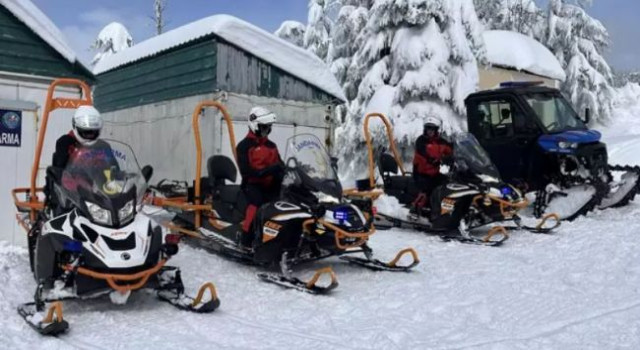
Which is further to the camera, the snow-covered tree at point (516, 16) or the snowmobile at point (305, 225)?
the snow-covered tree at point (516, 16)

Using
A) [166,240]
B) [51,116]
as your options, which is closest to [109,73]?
[51,116]

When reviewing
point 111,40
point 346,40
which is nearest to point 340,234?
point 346,40

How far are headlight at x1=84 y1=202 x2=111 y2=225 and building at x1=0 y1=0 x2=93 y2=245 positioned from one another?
323cm

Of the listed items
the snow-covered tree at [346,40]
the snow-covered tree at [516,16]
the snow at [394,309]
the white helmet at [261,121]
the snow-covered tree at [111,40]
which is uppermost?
the snow-covered tree at [516,16]

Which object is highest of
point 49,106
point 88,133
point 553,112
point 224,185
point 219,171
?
point 553,112

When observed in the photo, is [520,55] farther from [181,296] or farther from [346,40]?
[181,296]

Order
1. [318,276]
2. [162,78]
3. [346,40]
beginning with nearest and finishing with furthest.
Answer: [318,276]
[162,78]
[346,40]

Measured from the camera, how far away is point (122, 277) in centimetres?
451

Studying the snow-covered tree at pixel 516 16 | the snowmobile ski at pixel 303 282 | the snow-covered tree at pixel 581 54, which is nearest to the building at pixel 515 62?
the snow-covered tree at pixel 581 54

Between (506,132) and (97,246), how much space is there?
732 centimetres

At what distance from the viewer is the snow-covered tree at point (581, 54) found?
85.4 ft

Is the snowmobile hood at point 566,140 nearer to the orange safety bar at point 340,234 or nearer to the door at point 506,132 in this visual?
the door at point 506,132

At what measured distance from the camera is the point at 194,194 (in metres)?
7.34

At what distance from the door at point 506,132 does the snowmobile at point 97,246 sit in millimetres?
6480
